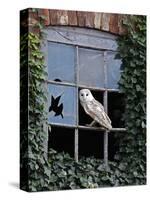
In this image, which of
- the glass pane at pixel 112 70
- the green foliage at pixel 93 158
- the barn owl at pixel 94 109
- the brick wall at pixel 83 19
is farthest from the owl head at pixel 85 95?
the brick wall at pixel 83 19

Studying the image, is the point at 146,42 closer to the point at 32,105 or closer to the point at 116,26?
the point at 116,26

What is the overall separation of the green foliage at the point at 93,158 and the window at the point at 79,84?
10 centimetres

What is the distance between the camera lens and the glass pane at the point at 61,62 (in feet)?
25.5

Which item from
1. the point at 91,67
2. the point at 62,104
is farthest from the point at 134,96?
the point at 62,104

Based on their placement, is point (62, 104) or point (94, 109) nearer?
point (62, 104)

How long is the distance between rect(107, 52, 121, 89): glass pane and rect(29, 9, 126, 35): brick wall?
0.29 m

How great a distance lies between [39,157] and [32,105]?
558 millimetres

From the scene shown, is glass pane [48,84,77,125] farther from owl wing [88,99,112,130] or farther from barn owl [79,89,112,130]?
owl wing [88,99,112,130]

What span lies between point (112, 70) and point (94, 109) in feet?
1.65

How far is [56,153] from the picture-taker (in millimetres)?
Result: 7812

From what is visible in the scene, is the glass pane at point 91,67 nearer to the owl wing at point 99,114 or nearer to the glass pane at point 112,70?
the glass pane at point 112,70

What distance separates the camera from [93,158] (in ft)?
26.6

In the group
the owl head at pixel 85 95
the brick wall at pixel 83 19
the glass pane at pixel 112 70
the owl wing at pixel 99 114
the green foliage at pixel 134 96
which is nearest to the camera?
the brick wall at pixel 83 19

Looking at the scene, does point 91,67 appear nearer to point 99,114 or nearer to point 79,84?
point 79,84
